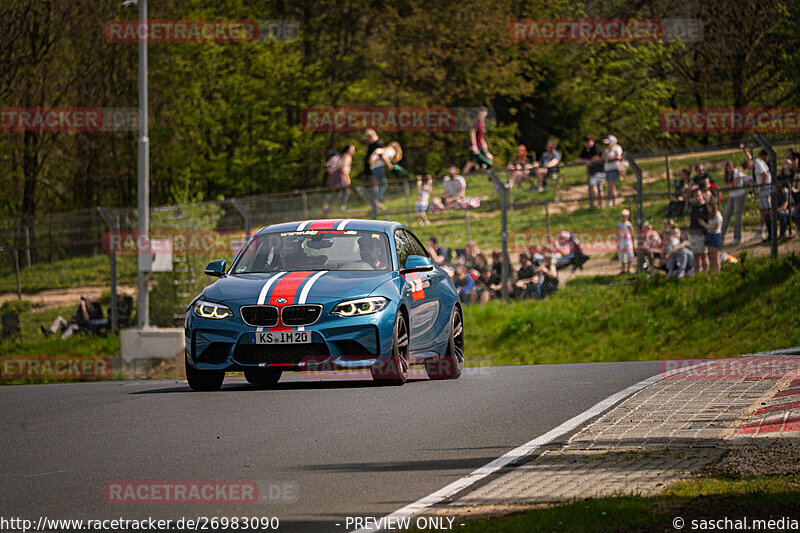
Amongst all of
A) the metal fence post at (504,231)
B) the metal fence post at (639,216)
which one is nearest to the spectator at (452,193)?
the metal fence post at (504,231)

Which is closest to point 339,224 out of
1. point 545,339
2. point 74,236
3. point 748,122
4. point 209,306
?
point 209,306

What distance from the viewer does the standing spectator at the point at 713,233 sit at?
23.3m

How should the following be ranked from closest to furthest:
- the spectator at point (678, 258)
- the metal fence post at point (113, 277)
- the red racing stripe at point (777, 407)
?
the red racing stripe at point (777, 407) → the spectator at point (678, 258) → the metal fence post at point (113, 277)

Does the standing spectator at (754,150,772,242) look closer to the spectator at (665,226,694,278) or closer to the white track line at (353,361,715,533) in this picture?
the spectator at (665,226,694,278)

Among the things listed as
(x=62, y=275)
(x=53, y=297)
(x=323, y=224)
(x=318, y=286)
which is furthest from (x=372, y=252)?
(x=62, y=275)

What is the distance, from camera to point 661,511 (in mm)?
6191

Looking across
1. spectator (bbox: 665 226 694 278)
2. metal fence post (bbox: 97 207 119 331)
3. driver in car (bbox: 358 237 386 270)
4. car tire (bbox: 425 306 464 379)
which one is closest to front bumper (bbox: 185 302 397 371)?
driver in car (bbox: 358 237 386 270)

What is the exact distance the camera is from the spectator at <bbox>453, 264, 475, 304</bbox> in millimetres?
25641

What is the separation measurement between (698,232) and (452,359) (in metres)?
11.1

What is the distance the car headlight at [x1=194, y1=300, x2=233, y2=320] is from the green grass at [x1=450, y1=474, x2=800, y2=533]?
6.18 m

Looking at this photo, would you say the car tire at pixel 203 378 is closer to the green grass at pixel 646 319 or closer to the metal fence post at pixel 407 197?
the green grass at pixel 646 319

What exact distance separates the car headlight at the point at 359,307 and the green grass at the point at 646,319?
1143cm

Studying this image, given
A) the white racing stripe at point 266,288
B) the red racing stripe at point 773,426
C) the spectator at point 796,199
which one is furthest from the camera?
the spectator at point 796,199

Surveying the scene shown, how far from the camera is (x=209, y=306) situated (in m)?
12.3
